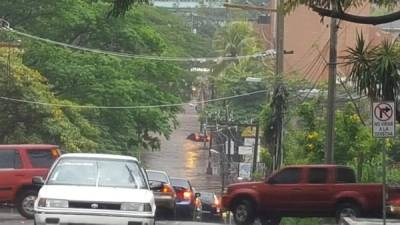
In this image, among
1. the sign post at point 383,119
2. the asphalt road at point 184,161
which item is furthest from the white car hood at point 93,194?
the asphalt road at point 184,161

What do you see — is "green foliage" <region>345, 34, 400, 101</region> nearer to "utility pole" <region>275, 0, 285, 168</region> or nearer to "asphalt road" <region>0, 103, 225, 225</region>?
"utility pole" <region>275, 0, 285, 168</region>

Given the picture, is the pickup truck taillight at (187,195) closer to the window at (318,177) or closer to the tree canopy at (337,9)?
the window at (318,177)

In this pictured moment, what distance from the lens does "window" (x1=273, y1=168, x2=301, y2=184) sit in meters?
23.8

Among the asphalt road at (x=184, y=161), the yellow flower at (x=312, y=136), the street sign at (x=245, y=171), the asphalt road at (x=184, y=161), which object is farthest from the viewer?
the asphalt road at (x=184, y=161)

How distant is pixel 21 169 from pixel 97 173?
361 inches

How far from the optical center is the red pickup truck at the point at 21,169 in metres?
23.0

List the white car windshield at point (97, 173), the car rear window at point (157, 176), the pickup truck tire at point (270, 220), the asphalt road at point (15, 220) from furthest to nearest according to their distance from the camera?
1. the car rear window at point (157, 176)
2. the pickup truck tire at point (270, 220)
3. the asphalt road at point (15, 220)
4. the white car windshield at point (97, 173)

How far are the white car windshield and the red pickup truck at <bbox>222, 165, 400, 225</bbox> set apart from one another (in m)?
9.40

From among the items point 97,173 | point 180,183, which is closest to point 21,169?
point 180,183

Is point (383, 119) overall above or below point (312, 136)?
above

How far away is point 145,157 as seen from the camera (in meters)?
76.4

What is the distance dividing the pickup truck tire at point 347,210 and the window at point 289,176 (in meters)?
1.34

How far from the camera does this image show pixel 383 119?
17031 millimetres

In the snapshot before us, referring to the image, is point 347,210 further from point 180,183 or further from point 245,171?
point 245,171
